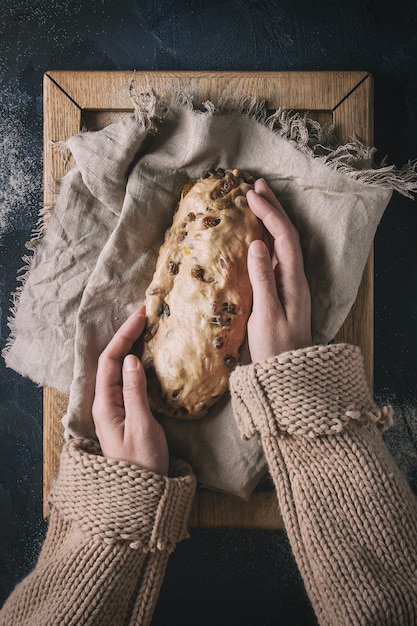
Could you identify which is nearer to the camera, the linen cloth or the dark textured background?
the linen cloth

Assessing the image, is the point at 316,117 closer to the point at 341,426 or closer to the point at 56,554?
the point at 341,426

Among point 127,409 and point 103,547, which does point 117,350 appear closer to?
point 127,409

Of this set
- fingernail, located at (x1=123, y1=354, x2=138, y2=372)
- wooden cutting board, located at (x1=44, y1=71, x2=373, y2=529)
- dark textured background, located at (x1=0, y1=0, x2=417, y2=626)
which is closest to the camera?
fingernail, located at (x1=123, y1=354, x2=138, y2=372)

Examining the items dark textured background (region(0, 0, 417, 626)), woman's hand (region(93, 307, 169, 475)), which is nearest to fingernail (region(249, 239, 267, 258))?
woman's hand (region(93, 307, 169, 475))

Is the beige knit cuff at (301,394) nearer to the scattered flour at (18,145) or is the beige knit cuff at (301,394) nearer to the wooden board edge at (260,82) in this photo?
the wooden board edge at (260,82)

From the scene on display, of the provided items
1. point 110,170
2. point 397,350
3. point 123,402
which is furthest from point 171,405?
point 397,350

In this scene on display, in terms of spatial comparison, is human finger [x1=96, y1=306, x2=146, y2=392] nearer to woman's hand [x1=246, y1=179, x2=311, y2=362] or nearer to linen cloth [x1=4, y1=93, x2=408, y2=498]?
linen cloth [x1=4, y1=93, x2=408, y2=498]

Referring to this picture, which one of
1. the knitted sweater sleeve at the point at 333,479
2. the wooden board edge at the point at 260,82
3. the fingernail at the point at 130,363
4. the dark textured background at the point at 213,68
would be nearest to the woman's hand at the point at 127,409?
the fingernail at the point at 130,363
